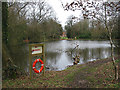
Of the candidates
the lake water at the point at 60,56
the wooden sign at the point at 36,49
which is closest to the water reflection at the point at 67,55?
the lake water at the point at 60,56

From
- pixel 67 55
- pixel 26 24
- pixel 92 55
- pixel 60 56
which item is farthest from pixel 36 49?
pixel 26 24

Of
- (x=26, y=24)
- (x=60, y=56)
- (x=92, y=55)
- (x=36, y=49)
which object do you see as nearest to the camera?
(x=36, y=49)

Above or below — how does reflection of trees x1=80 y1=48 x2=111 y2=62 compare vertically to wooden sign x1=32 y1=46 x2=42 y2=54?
below

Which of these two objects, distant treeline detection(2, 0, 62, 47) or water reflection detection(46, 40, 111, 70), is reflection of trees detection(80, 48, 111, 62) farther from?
distant treeline detection(2, 0, 62, 47)

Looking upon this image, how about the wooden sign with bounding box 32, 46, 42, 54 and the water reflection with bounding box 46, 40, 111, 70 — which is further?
the water reflection with bounding box 46, 40, 111, 70

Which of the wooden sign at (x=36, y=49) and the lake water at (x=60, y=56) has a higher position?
the wooden sign at (x=36, y=49)

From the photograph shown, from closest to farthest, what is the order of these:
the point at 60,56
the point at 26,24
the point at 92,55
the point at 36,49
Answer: the point at 36,49 < the point at 60,56 < the point at 92,55 < the point at 26,24

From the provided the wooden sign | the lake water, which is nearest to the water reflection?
the lake water

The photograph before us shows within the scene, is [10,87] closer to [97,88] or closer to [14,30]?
[97,88]

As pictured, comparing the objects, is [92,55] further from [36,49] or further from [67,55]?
[36,49]

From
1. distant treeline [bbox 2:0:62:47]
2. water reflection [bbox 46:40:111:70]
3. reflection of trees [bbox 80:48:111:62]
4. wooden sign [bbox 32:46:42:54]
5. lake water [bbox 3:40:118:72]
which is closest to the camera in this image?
wooden sign [bbox 32:46:42:54]

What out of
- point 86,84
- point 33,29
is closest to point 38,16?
point 33,29

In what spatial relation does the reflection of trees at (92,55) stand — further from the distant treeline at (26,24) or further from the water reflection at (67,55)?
the distant treeline at (26,24)

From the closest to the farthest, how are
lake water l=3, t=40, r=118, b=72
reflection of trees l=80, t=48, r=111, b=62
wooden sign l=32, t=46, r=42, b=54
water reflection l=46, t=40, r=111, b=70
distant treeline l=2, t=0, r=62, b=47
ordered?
wooden sign l=32, t=46, r=42, b=54 → lake water l=3, t=40, r=118, b=72 → water reflection l=46, t=40, r=111, b=70 → reflection of trees l=80, t=48, r=111, b=62 → distant treeline l=2, t=0, r=62, b=47
